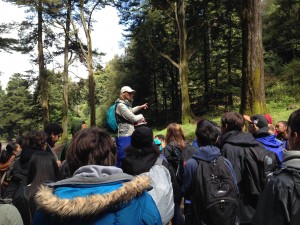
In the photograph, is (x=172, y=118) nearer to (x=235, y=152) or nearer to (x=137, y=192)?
(x=235, y=152)

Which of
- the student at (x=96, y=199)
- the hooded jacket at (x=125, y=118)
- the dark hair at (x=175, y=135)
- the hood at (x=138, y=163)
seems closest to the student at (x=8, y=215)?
the student at (x=96, y=199)

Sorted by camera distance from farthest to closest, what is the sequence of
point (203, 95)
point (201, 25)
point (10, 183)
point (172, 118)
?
point (172, 118), point (203, 95), point (201, 25), point (10, 183)

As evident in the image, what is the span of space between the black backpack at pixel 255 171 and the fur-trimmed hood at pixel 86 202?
2.57 metres

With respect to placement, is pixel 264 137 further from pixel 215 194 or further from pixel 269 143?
pixel 215 194

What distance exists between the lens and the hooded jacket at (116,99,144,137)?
5.47 meters

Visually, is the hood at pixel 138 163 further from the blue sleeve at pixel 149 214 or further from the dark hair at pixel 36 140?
the dark hair at pixel 36 140

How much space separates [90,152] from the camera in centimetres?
Answer: 224

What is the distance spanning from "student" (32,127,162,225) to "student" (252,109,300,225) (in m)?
0.70

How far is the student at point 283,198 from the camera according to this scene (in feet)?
6.32

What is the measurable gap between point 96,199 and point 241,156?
110 inches

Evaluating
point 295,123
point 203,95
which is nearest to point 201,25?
point 203,95

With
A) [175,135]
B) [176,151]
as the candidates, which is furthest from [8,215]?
[175,135]

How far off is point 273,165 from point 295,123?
2.23 metres

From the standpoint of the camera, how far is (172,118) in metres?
37.8
